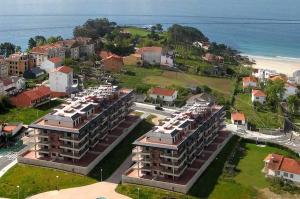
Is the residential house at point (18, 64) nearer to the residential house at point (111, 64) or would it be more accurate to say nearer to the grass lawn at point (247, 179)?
the residential house at point (111, 64)

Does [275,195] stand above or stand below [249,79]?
below

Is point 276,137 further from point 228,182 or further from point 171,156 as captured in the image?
point 171,156

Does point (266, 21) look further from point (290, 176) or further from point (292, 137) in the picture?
point (290, 176)

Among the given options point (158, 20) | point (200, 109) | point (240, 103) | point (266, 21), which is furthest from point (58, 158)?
point (266, 21)

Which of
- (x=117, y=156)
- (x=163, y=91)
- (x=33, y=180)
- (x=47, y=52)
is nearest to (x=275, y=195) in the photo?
(x=117, y=156)

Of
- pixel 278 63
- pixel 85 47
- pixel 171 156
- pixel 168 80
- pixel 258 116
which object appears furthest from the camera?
pixel 278 63

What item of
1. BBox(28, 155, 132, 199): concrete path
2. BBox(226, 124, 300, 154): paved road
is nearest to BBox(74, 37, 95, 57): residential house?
BBox(226, 124, 300, 154): paved road
